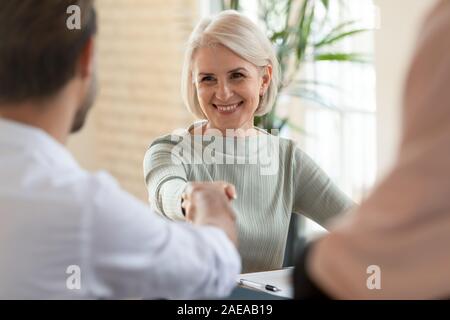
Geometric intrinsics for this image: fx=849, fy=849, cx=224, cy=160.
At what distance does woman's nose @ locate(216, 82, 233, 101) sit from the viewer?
2.50m

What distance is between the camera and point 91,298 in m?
1.29

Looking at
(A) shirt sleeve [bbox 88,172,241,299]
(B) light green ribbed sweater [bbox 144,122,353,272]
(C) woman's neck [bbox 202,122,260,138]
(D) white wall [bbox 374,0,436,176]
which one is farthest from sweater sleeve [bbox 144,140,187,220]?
(D) white wall [bbox 374,0,436,176]

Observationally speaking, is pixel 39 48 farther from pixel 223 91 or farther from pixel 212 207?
pixel 223 91

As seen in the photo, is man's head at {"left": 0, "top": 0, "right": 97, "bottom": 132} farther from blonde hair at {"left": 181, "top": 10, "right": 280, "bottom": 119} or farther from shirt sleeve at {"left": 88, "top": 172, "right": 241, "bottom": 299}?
blonde hair at {"left": 181, "top": 10, "right": 280, "bottom": 119}

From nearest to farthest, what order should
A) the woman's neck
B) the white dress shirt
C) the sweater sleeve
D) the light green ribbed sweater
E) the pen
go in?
the white dress shirt
the pen
the sweater sleeve
the light green ribbed sweater
the woman's neck

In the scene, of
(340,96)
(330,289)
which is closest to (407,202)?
(330,289)

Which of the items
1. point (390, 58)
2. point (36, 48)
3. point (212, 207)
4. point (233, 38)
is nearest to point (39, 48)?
point (36, 48)

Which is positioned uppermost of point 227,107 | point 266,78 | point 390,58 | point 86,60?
point 390,58

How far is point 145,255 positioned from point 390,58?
2.58m

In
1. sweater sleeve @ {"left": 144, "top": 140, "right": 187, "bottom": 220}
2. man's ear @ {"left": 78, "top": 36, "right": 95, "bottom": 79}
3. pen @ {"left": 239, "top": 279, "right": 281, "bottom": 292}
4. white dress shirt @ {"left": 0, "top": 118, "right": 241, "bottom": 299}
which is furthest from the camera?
sweater sleeve @ {"left": 144, "top": 140, "right": 187, "bottom": 220}

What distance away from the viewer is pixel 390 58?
11.8ft

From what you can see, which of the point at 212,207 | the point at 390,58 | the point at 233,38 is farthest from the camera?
the point at 390,58

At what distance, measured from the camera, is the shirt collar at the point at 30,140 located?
4.10 feet
